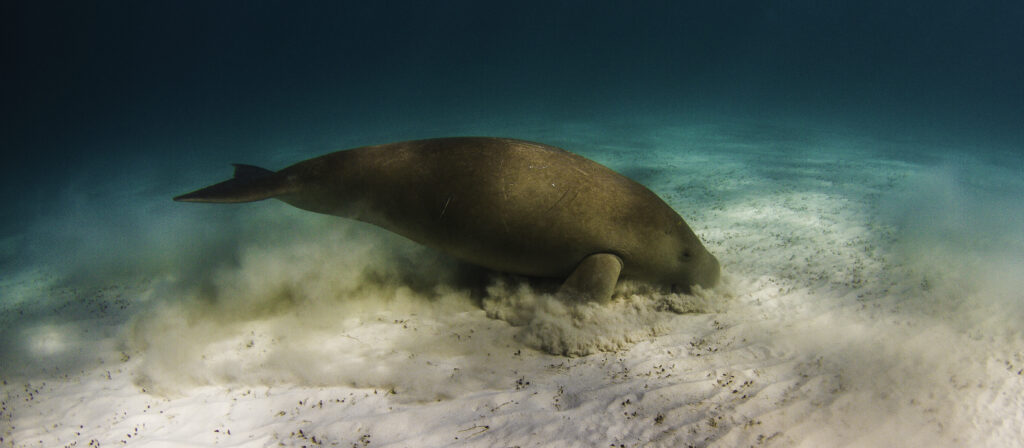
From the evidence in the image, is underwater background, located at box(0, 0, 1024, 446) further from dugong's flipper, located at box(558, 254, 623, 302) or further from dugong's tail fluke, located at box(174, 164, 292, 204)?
dugong's tail fluke, located at box(174, 164, 292, 204)

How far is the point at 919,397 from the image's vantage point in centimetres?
241

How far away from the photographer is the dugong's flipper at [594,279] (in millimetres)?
3826

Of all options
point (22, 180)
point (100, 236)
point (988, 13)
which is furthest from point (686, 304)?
point (988, 13)

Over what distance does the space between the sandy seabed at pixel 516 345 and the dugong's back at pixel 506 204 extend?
55cm

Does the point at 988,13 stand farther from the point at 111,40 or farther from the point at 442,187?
the point at 111,40

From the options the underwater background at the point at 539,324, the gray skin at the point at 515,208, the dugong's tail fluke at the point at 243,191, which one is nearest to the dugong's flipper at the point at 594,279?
the gray skin at the point at 515,208

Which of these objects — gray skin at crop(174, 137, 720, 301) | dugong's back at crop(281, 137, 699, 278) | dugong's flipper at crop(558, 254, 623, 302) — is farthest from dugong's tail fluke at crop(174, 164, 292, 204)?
dugong's flipper at crop(558, 254, 623, 302)

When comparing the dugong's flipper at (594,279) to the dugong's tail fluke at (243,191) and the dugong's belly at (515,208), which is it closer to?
the dugong's belly at (515,208)

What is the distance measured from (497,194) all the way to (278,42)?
457ft

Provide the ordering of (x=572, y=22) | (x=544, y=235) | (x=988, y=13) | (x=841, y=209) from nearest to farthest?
(x=544, y=235) < (x=841, y=209) < (x=988, y=13) < (x=572, y=22)

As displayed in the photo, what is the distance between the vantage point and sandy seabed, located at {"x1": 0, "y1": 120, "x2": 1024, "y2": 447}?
2389 millimetres

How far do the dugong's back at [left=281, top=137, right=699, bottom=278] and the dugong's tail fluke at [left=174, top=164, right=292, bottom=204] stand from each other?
46 centimetres

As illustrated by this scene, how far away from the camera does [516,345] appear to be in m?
3.59

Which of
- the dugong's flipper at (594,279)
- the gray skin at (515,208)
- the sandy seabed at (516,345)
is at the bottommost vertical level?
the sandy seabed at (516,345)
